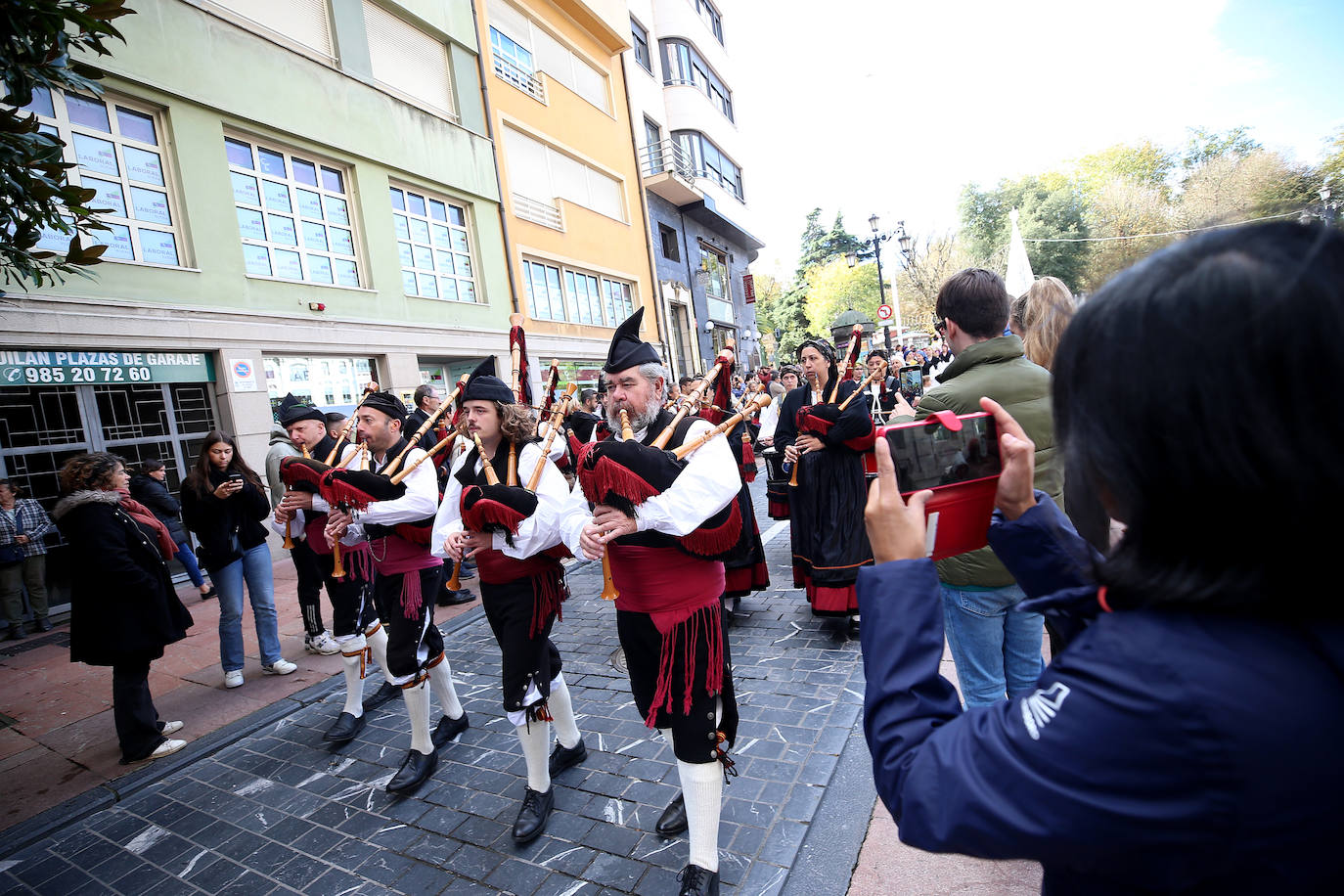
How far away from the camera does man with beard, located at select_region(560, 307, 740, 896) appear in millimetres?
2412

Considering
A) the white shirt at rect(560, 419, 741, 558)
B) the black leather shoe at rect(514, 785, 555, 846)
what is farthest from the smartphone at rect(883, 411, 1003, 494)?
the black leather shoe at rect(514, 785, 555, 846)

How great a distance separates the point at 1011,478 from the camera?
130 cm

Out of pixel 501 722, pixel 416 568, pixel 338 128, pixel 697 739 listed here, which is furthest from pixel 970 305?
pixel 338 128

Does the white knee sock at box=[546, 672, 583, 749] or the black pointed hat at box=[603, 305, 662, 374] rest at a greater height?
the black pointed hat at box=[603, 305, 662, 374]

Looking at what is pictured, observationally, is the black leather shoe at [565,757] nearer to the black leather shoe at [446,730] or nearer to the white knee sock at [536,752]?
the white knee sock at [536,752]

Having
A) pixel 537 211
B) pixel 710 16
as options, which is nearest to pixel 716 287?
pixel 710 16

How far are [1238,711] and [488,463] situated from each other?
3.00m

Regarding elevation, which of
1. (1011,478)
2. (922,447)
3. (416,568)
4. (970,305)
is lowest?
(416,568)

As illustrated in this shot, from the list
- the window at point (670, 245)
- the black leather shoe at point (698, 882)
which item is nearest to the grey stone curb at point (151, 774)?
the black leather shoe at point (698, 882)

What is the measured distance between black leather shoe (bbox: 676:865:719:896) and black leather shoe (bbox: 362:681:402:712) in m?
2.90

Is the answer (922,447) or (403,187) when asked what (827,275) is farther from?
(922,447)

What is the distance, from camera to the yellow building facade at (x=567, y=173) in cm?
1555

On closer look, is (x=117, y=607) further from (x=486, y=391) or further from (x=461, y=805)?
(x=486, y=391)

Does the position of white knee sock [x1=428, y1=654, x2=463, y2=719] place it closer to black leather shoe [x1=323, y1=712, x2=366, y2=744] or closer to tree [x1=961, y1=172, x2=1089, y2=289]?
black leather shoe [x1=323, y1=712, x2=366, y2=744]
